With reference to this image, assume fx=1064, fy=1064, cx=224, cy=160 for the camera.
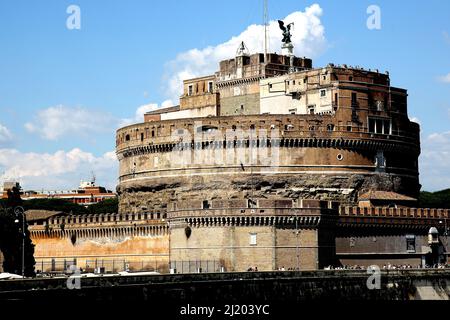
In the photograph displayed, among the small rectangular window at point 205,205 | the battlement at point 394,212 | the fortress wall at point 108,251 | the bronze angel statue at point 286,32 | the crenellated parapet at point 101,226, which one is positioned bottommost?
the fortress wall at point 108,251

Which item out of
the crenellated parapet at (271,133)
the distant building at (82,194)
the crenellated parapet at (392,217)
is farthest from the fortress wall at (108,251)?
the distant building at (82,194)

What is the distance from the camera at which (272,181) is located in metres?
85.2

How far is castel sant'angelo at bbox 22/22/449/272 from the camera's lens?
72.1 m

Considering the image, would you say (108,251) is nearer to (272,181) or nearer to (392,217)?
(272,181)

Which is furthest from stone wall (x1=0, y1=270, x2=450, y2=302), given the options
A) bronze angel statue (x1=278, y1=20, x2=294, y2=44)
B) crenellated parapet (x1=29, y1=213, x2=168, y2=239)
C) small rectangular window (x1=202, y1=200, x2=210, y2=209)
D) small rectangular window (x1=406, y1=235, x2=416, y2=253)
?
bronze angel statue (x1=278, y1=20, x2=294, y2=44)

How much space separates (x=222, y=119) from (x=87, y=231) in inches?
569

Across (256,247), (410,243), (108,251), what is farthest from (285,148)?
(108,251)

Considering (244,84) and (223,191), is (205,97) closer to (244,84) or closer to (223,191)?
(244,84)

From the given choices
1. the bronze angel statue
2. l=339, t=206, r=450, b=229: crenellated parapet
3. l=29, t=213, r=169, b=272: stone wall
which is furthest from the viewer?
the bronze angel statue

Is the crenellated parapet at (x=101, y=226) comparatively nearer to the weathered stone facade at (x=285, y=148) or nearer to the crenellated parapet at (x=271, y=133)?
the weathered stone facade at (x=285, y=148)

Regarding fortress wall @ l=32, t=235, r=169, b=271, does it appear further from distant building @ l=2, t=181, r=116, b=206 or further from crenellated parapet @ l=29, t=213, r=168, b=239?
distant building @ l=2, t=181, r=116, b=206

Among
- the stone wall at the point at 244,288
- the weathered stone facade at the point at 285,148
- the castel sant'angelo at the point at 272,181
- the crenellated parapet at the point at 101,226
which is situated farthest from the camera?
the weathered stone facade at the point at 285,148

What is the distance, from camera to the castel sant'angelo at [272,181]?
72.1 m

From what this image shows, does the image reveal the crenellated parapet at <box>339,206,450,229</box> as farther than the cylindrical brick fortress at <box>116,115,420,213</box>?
No
